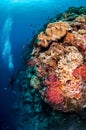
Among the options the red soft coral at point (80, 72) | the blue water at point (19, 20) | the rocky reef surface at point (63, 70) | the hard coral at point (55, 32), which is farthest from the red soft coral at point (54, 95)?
the blue water at point (19, 20)

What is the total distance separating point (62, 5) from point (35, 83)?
15.5 m

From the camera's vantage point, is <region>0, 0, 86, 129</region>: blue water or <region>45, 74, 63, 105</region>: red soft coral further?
<region>0, 0, 86, 129</region>: blue water

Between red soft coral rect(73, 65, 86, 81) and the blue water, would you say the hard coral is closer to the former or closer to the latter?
red soft coral rect(73, 65, 86, 81)

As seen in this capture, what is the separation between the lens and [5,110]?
14422mm

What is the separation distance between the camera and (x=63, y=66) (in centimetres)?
621

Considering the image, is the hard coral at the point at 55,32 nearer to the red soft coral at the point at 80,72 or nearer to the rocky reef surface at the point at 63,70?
the rocky reef surface at the point at 63,70

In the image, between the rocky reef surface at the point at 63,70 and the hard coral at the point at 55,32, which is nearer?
the rocky reef surface at the point at 63,70

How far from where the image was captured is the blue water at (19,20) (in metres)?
19.6

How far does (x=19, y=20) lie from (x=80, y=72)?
17.2m

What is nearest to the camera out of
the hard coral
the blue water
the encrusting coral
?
the encrusting coral

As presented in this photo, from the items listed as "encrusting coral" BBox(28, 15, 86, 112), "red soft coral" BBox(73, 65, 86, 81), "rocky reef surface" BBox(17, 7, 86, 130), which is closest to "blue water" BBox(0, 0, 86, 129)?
"rocky reef surface" BBox(17, 7, 86, 130)

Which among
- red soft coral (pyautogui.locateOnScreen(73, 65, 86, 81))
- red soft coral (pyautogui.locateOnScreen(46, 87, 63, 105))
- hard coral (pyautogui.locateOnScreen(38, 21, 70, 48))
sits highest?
hard coral (pyautogui.locateOnScreen(38, 21, 70, 48))

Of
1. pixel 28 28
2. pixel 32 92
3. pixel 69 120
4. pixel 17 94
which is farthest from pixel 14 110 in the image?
pixel 28 28

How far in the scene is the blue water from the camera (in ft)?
64.3
